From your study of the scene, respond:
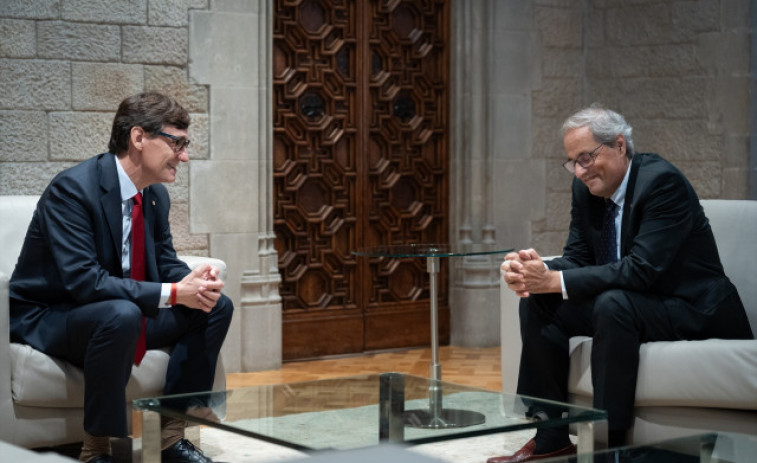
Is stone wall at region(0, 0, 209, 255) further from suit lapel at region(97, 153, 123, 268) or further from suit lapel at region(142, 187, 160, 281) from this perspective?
suit lapel at region(97, 153, 123, 268)

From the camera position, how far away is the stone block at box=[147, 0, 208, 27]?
5676 millimetres

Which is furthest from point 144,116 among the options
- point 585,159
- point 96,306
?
point 585,159

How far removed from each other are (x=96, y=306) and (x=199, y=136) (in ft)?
7.36

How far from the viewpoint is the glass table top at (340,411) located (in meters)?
3.01

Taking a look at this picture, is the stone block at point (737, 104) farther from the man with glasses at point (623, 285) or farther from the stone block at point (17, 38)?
the stone block at point (17, 38)

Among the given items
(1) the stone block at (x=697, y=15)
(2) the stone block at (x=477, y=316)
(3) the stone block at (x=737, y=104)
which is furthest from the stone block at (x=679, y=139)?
(2) the stone block at (x=477, y=316)

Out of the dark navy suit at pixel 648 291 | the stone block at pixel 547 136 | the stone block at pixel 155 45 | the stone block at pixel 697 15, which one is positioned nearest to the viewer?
the dark navy suit at pixel 648 291

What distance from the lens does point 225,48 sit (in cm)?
Result: 588

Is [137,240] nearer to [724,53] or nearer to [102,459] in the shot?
[102,459]

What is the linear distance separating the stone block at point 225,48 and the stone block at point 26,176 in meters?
0.84

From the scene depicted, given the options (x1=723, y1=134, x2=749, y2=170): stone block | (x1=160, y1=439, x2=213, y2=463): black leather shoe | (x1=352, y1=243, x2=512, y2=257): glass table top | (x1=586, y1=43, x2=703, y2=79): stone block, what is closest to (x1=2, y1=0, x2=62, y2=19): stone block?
(x1=352, y1=243, x2=512, y2=257): glass table top

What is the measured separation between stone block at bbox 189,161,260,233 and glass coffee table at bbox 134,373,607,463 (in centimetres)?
238

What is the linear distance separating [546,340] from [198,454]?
1207 mm

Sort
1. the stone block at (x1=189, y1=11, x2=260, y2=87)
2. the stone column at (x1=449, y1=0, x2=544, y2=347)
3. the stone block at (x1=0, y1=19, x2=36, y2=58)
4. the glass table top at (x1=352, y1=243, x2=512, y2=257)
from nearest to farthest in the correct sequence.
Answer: the glass table top at (x1=352, y1=243, x2=512, y2=257)
the stone block at (x1=0, y1=19, x2=36, y2=58)
the stone block at (x1=189, y1=11, x2=260, y2=87)
the stone column at (x1=449, y1=0, x2=544, y2=347)
